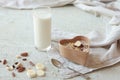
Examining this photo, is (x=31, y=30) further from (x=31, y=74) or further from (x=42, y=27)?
(x=31, y=74)

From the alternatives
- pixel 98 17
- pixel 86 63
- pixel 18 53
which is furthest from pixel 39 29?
pixel 98 17

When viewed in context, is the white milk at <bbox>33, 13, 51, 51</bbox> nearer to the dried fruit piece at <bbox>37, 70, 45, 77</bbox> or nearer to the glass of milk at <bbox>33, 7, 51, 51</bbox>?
the glass of milk at <bbox>33, 7, 51, 51</bbox>

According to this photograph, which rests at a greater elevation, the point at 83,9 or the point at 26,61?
the point at 83,9

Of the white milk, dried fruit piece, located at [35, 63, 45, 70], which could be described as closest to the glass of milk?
the white milk

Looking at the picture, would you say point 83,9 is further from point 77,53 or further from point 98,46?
point 77,53

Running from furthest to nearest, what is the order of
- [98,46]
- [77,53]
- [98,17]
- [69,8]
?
[69,8]
[98,17]
[98,46]
[77,53]

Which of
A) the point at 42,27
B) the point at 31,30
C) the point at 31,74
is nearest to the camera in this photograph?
the point at 31,74

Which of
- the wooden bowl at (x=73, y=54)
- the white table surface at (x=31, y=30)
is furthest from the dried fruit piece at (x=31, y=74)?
the wooden bowl at (x=73, y=54)

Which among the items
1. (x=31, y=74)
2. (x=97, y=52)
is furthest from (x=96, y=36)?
(x=31, y=74)
